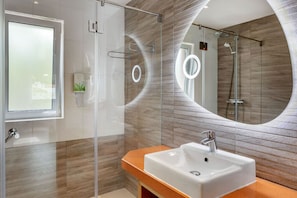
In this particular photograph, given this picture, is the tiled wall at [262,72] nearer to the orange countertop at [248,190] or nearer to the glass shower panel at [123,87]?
the orange countertop at [248,190]

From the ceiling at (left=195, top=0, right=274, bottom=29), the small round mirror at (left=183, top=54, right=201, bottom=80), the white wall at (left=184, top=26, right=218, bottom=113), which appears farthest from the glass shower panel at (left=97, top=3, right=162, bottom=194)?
the ceiling at (left=195, top=0, right=274, bottom=29)

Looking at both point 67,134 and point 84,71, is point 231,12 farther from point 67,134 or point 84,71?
point 67,134

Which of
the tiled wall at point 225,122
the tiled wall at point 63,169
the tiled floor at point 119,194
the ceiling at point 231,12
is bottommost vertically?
the tiled floor at point 119,194

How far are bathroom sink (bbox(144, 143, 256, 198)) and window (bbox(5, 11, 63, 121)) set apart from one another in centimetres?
140

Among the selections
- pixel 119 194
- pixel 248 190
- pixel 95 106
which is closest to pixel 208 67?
pixel 248 190

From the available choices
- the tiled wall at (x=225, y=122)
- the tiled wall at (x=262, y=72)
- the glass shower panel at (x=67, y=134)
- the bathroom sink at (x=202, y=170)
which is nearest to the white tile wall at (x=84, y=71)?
the glass shower panel at (x=67, y=134)

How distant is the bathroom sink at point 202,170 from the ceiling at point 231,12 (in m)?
0.96

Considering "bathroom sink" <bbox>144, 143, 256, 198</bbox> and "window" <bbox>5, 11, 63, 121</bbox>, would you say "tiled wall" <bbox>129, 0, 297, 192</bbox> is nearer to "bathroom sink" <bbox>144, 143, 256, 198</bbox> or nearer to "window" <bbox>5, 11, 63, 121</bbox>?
"bathroom sink" <bbox>144, 143, 256, 198</bbox>

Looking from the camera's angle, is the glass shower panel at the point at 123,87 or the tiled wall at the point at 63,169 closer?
the tiled wall at the point at 63,169

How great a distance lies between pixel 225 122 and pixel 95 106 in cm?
148

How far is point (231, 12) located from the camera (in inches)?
59.9

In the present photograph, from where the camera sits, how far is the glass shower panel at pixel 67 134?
209cm

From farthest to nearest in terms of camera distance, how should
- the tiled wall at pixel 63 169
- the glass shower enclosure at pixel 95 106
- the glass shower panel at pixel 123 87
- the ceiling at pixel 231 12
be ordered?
the glass shower panel at pixel 123 87 < the glass shower enclosure at pixel 95 106 < the tiled wall at pixel 63 169 < the ceiling at pixel 231 12

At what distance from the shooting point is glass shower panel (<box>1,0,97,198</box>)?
2.09 metres
